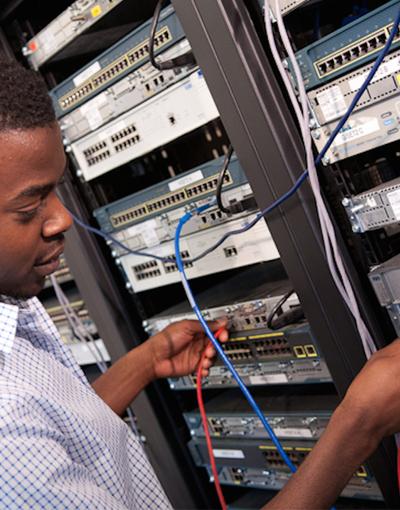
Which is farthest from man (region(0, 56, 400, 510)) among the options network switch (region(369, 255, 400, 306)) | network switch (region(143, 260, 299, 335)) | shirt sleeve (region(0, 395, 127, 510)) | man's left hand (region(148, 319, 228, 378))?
network switch (region(143, 260, 299, 335))

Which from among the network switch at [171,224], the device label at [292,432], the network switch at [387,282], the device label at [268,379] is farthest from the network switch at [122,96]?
the device label at [292,432]

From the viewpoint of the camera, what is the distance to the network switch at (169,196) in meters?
1.48

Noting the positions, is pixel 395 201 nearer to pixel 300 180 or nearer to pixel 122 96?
pixel 300 180

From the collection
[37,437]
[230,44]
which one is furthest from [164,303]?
[37,437]

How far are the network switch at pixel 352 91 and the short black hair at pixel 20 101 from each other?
493mm

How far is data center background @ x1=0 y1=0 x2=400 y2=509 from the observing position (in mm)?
1236

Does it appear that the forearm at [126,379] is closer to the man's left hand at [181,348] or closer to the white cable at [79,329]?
the man's left hand at [181,348]

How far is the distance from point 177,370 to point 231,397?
0.34 m

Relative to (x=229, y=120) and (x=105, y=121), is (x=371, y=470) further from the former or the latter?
(x=105, y=121)

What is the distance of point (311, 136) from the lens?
4.15 ft

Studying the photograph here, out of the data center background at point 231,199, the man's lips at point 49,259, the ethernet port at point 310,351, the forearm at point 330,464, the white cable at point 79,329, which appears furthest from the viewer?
the white cable at point 79,329

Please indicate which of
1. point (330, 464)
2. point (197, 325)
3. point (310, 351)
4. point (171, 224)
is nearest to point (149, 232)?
point (171, 224)

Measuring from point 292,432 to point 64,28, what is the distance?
115 centimetres

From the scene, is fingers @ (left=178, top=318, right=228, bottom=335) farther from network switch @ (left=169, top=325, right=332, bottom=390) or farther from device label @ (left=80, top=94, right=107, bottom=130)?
device label @ (left=80, top=94, right=107, bottom=130)
